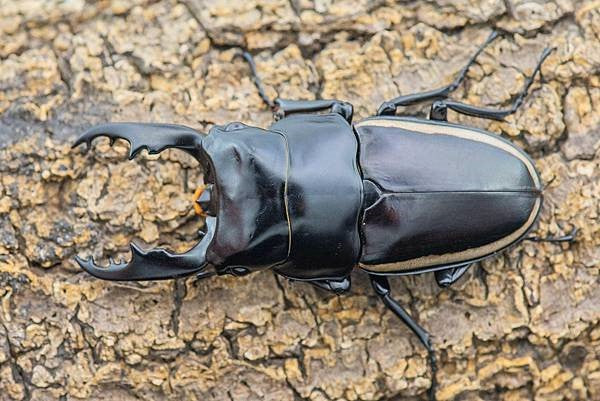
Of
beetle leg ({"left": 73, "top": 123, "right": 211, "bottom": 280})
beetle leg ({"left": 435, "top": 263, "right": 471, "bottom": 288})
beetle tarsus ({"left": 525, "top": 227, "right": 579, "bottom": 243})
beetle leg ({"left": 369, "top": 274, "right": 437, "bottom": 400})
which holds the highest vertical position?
beetle leg ({"left": 73, "top": 123, "right": 211, "bottom": 280})

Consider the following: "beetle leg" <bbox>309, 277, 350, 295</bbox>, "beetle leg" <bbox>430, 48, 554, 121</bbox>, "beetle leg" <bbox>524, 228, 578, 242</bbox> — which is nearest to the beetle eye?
"beetle leg" <bbox>309, 277, 350, 295</bbox>

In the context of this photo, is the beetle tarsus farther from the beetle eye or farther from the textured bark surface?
the beetle eye

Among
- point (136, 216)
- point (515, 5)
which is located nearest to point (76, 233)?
point (136, 216)

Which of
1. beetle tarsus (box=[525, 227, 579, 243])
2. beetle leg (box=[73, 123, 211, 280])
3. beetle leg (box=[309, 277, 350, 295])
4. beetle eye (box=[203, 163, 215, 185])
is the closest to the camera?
beetle leg (box=[73, 123, 211, 280])

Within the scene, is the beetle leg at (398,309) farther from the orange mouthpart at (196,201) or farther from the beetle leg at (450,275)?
the orange mouthpart at (196,201)

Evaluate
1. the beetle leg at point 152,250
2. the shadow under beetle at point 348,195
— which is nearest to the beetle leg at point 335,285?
the shadow under beetle at point 348,195

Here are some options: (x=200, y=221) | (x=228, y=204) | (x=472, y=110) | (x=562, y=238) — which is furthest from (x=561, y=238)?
(x=200, y=221)
